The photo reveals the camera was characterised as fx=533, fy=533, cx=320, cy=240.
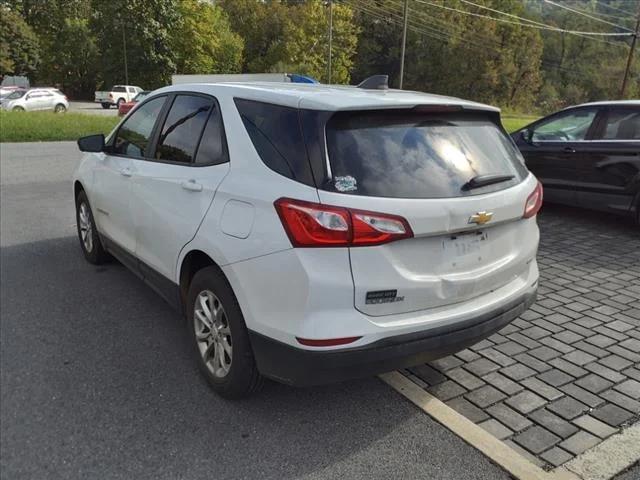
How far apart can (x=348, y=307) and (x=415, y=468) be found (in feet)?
2.74

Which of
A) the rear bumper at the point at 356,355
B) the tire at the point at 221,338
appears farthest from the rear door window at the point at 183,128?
the rear bumper at the point at 356,355

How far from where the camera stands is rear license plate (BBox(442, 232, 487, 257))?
258 cm

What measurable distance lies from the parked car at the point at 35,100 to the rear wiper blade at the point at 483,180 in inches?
1382

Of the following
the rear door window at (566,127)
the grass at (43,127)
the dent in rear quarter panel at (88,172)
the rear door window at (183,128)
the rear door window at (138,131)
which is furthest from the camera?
the grass at (43,127)

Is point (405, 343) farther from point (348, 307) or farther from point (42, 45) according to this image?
point (42, 45)

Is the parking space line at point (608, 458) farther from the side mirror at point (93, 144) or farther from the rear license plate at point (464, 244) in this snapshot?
the side mirror at point (93, 144)

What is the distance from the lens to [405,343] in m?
2.48

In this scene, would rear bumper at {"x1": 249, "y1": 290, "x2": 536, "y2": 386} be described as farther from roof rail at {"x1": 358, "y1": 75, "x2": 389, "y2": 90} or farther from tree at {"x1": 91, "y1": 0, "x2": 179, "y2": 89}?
tree at {"x1": 91, "y1": 0, "x2": 179, "y2": 89}

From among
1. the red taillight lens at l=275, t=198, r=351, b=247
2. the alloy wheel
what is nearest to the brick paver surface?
the alloy wheel

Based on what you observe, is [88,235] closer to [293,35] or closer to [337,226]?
[337,226]

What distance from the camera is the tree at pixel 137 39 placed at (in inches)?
2360

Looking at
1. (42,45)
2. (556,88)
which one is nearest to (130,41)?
(42,45)

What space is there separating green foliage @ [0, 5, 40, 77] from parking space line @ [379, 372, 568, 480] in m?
66.0

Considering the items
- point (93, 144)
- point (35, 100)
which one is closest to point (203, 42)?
point (35, 100)
